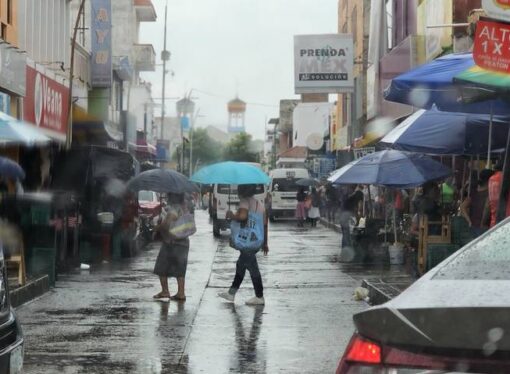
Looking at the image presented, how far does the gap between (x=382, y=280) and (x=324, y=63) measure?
22.0 m

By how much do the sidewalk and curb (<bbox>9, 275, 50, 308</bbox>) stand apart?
444 cm

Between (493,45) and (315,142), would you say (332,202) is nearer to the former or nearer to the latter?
(315,142)

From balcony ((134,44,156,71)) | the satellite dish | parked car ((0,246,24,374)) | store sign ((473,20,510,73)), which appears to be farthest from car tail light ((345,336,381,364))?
balcony ((134,44,156,71))

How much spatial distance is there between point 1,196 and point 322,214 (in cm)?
2825

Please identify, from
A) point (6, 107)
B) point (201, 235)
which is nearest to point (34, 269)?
point (6, 107)

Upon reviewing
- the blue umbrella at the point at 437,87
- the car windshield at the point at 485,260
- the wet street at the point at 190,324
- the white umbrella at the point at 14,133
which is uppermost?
the blue umbrella at the point at 437,87

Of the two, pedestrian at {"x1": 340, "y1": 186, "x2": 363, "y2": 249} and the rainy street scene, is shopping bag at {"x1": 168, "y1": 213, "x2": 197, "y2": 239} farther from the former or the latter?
pedestrian at {"x1": 340, "y1": 186, "x2": 363, "y2": 249}

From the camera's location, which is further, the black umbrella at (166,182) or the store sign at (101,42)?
the store sign at (101,42)

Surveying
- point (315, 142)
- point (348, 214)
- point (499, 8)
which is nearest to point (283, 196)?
point (315, 142)

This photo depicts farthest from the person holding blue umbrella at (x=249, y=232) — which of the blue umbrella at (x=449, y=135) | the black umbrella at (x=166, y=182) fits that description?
the blue umbrella at (x=449, y=135)

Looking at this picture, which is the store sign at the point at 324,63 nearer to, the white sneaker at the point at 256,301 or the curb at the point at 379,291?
the curb at the point at 379,291

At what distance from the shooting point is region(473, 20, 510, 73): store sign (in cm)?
934

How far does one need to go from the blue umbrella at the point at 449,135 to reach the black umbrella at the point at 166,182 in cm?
314

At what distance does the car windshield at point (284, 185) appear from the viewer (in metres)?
41.2
